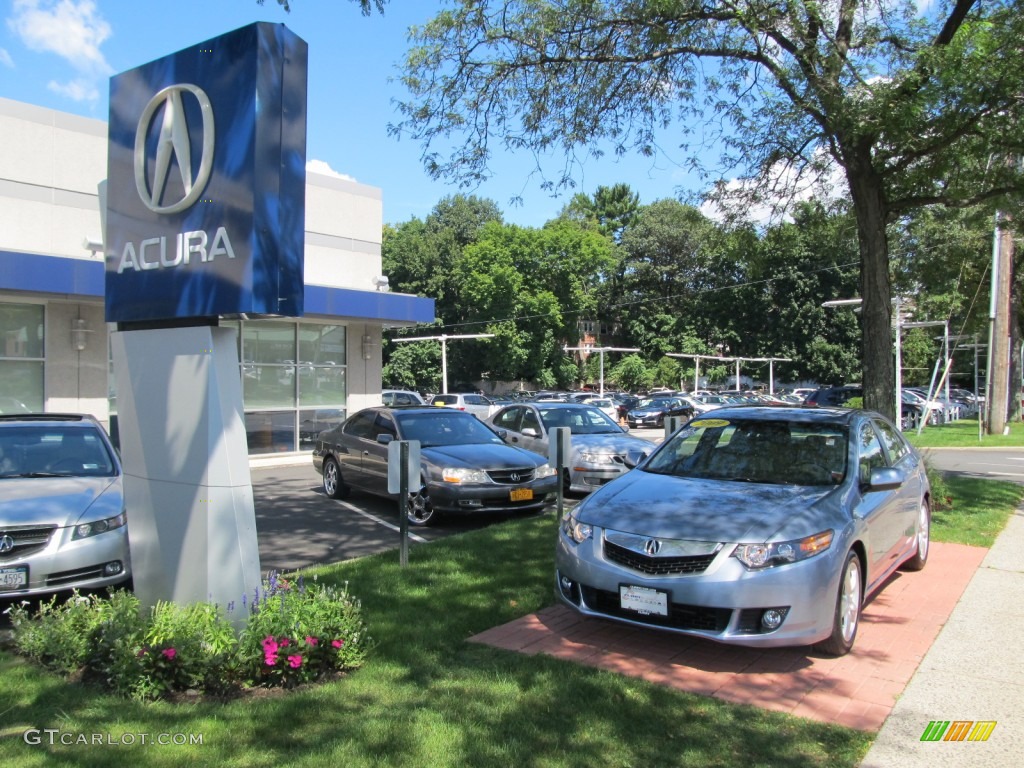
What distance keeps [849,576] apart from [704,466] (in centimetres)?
138

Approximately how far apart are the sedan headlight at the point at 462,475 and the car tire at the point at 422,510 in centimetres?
35

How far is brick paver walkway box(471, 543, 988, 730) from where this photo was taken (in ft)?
13.9

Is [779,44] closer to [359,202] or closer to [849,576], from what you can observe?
[849,576]

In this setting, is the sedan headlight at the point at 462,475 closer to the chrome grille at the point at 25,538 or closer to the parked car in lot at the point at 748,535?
the parked car in lot at the point at 748,535

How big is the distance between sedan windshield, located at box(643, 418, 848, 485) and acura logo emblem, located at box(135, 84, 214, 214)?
3900 mm

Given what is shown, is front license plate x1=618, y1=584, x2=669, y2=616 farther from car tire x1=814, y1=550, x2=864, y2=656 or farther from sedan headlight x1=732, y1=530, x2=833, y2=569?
car tire x1=814, y1=550, x2=864, y2=656

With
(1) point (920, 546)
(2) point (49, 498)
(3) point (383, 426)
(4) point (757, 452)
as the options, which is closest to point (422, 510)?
(3) point (383, 426)

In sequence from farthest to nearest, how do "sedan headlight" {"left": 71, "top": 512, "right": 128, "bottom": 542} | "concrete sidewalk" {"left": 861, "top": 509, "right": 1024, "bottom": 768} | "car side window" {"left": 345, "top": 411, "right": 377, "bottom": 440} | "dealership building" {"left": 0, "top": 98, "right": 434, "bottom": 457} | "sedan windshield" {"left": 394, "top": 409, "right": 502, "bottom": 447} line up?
"dealership building" {"left": 0, "top": 98, "right": 434, "bottom": 457}
"car side window" {"left": 345, "top": 411, "right": 377, "bottom": 440}
"sedan windshield" {"left": 394, "top": 409, "right": 502, "bottom": 447}
"sedan headlight" {"left": 71, "top": 512, "right": 128, "bottom": 542}
"concrete sidewalk" {"left": 861, "top": 509, "right": 1024, "bottom": 768}

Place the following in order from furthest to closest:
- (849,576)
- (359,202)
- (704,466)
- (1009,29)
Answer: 1. (359,202)
2. (1009,29)
3. (704,466)
4. (849,576)

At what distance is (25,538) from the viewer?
558 centimetres

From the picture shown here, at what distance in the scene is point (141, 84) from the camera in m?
5.04

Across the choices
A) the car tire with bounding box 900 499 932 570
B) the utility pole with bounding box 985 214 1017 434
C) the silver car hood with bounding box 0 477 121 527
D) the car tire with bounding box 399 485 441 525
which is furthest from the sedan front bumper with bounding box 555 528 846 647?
the utility pole with bounding box 985 214 1017 434

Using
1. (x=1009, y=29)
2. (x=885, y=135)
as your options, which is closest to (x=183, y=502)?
(x=885, y=135)

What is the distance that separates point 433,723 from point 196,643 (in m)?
1.38
